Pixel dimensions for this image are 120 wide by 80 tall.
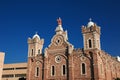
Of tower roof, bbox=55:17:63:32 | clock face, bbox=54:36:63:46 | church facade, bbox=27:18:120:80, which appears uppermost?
tower roof, bbox=55:17:63:32

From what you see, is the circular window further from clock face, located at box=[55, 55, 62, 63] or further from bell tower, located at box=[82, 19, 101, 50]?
bell tower, located at box=[82, 19, 101, 50]

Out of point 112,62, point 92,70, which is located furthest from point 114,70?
point 92,70

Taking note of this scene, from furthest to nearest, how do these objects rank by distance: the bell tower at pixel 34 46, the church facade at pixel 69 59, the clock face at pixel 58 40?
the bell tower at pixel 34 46, the clock face at pixel 58 40, the church facade at pixel 69 59

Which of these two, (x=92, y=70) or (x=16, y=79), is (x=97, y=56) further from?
(x=16, y=79)

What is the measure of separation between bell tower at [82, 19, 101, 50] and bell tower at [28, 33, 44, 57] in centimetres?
1379

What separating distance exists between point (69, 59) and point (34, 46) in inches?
456

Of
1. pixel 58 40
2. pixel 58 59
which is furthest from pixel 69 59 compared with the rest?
pixel 58 40

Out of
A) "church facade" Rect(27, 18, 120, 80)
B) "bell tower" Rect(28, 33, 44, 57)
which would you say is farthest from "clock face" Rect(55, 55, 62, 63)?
"bell tower" Rect(28, 33, 44, 57)

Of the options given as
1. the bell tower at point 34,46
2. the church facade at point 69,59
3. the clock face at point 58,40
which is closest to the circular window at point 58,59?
the church facade at point 69,59

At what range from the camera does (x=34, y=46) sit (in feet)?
179

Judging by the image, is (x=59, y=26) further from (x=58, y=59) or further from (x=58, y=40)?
(x=58, y=59)

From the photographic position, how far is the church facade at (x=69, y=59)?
4544cm

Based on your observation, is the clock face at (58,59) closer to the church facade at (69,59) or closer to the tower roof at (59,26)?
the church facade at (69,59)

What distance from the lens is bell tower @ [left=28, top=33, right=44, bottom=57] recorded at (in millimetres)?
54188
